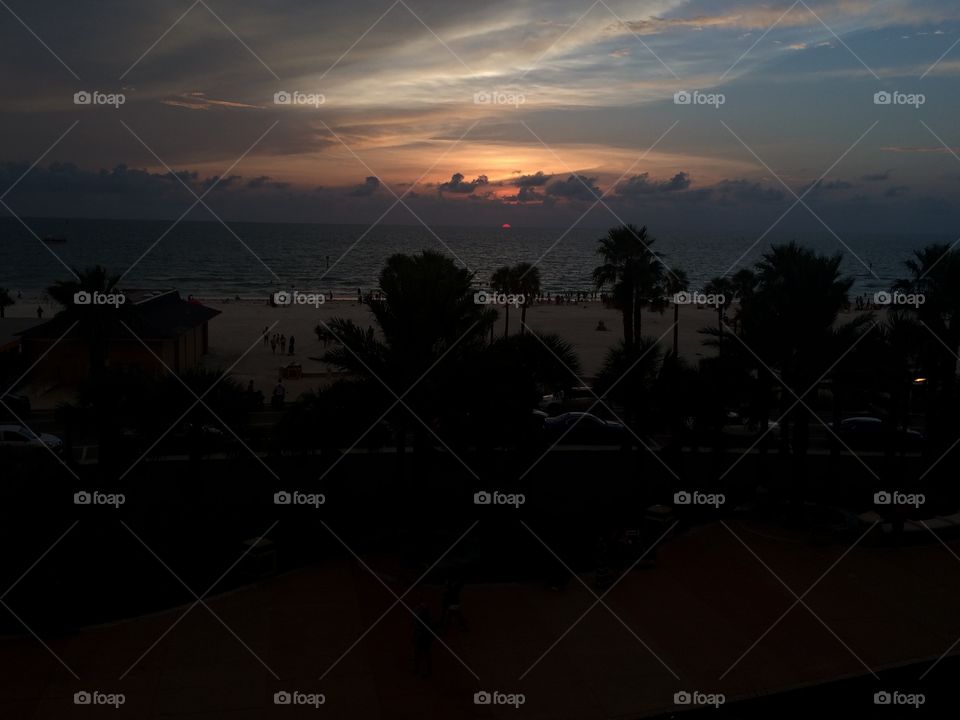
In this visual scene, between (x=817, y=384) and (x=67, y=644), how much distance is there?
50.9ft

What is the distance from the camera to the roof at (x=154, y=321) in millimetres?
29938

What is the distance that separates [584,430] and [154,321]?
17.9 metres

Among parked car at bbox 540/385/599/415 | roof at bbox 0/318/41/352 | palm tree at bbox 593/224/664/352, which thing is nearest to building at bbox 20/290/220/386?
roof at bbox 0/318/41/352

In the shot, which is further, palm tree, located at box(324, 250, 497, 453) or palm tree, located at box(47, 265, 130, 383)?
palm tree, located at box(47, 265, 130, 383)

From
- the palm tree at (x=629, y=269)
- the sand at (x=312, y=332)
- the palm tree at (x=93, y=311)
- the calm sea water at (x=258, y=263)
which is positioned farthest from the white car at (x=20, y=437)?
the calm sea water at (x=258, y=263)

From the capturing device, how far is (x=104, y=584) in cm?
1237

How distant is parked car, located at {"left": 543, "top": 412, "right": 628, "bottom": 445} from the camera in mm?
25562

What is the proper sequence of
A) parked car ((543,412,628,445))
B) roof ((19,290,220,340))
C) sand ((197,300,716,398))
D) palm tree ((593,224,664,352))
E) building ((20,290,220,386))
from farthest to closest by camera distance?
sand ((197,300,716,398))
palm tree ((593,224,664,352))
building ((20,290,220,386))
roof ((19,290,220,340))
parked car ((543,412,628,445))

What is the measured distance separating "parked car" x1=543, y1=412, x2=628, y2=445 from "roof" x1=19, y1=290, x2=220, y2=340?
45.9ft

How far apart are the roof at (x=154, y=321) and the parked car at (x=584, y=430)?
45.9 feet

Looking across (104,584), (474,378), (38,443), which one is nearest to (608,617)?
(474,378)

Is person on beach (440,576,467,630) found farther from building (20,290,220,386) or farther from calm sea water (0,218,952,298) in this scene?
calm sea water (0,218,952,298)

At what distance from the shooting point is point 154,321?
32.6 m

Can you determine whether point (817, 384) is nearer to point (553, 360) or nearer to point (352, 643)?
point (553, 360)
